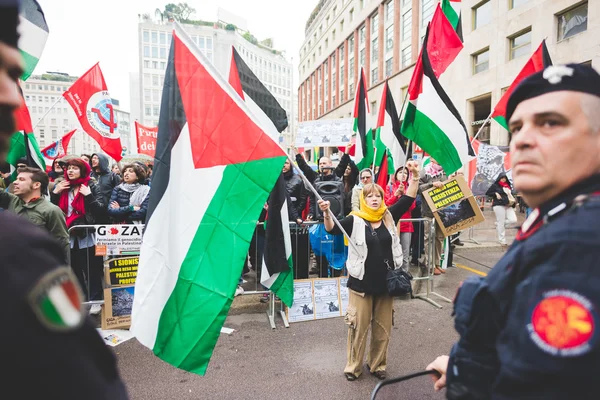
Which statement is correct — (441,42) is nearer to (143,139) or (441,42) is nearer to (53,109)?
(143,139)

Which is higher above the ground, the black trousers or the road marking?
the black trousers

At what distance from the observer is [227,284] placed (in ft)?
8.47

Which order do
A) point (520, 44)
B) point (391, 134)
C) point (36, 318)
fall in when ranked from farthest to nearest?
point (520, 44)
point (391, 134)
point (36, 318)

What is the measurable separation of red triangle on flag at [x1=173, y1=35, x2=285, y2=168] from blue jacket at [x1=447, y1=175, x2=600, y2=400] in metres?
2.09

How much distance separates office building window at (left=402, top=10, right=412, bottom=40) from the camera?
31.2 meters

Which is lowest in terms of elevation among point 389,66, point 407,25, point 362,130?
point 362,130

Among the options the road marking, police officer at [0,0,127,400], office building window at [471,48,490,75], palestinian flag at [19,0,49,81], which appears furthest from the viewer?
office building window at [471,48,490,75]

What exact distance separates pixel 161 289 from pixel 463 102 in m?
25.2

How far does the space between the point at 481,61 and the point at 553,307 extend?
26.0m

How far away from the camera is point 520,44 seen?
786 inches

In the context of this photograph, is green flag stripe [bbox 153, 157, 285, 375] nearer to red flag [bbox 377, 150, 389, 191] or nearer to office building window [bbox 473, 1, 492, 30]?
red flag [bbox 377, 150, 389, 191]

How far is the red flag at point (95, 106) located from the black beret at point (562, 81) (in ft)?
29.2

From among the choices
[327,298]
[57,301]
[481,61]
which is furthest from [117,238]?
[481,61]

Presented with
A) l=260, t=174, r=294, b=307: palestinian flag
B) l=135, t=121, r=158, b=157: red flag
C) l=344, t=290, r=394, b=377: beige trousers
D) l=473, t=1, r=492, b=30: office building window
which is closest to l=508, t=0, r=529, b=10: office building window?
l=473, t=1, r=492, b=30: office building window
